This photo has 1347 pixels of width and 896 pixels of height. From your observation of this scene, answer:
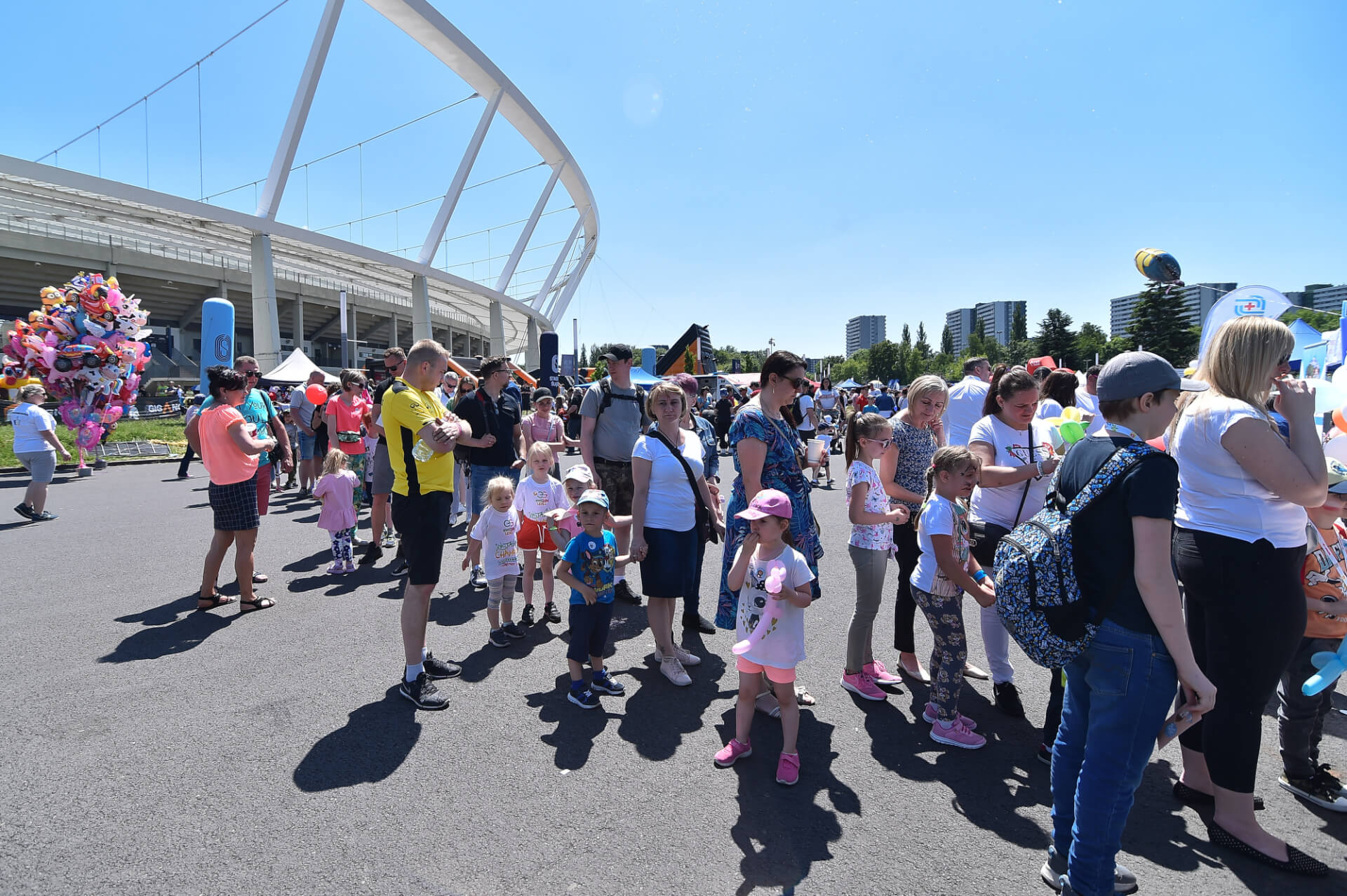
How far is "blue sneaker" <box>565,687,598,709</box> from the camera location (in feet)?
11.6

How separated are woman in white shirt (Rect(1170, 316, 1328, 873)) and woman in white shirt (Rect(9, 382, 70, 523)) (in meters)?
11.7

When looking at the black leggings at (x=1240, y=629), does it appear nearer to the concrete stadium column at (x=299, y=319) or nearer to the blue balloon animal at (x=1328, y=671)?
the blue balloon animal at (x=1328, y=671)

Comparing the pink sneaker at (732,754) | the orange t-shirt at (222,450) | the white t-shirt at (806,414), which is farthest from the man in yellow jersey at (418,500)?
the white t-shirt at (806,414)

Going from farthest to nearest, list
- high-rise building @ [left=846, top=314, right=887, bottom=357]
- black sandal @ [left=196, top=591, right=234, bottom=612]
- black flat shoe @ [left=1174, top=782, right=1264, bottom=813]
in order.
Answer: high-rise building @ [left=846, top=314, right=887, bottom=357] → black sandal @ [left=196, top=591, right=234, bottom=612] → black flat shoe @ [left=1174, top=782, right=1264, bottom=813]

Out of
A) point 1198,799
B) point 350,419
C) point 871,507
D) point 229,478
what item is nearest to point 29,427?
point 350,419

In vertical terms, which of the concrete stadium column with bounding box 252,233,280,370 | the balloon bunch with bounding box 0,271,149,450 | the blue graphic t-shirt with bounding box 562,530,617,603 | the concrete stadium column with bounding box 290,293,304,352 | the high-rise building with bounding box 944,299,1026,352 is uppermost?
the high-rise building with bounding box 944,299,1026,352

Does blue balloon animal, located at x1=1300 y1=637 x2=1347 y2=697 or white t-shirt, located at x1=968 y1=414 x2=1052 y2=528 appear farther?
white t-shirt, located at x1=968 y1=414 x2=1052 y2=528

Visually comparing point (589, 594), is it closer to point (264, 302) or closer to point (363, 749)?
point (363, 749)

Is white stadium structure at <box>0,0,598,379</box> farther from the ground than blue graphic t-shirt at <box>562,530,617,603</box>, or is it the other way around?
white stadium structure at <box>0,0,598,379</box>

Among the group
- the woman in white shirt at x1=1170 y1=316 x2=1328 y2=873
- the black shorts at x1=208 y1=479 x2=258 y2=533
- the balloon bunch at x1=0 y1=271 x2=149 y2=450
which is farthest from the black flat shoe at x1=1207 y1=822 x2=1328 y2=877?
the balloon bunch at x1=0 y1=271 x2=149 y2=450

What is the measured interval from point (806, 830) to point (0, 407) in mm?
30324

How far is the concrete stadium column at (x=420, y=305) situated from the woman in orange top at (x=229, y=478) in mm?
32390

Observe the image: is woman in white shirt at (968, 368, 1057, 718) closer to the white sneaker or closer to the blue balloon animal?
the blue balloon animal

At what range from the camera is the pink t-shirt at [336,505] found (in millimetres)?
6027
